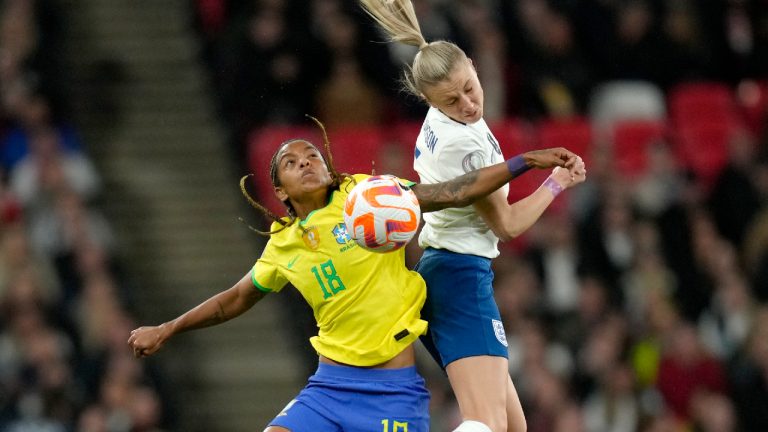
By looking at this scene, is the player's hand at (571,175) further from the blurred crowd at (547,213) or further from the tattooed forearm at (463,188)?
the blurred crowd at (547,213)

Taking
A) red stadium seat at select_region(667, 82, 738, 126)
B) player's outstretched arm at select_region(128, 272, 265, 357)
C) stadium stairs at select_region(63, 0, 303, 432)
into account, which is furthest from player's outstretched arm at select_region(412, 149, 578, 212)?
red stadium seat at select_region(667, 82, 738, 126)

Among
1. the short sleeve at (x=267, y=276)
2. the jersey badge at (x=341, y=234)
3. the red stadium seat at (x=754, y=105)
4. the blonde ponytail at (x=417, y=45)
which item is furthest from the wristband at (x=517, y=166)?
the red stadium seat at (x=754, y=105)

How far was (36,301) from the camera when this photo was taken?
1152cm

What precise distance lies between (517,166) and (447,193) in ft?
1.19

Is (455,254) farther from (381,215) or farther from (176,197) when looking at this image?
(176,197)

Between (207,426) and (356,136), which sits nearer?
(207,426)

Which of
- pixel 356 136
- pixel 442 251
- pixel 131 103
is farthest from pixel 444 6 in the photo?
pixel 442 251

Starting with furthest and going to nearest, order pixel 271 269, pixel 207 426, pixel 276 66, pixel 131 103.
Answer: pixel 131 103 < pixel 276 66 < pixel 207 426 < pixel 271 269

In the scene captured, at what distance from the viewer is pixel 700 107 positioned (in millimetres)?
14188

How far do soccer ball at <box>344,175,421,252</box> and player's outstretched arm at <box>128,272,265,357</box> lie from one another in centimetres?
80

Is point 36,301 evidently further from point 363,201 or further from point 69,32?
point 363,201

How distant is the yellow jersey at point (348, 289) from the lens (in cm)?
712

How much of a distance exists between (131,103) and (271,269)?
22.2ft

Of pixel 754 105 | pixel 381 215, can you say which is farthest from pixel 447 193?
pixel 754 105
